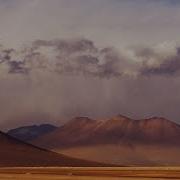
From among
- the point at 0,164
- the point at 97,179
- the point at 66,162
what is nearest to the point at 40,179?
the point at 97,179

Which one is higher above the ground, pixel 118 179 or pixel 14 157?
pixel 14 157

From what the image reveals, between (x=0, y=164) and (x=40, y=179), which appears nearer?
(x=40, y=179)

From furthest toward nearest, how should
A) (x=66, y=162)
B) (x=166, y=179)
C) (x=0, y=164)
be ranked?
(x=66, y=162) → (x=0, y=164) → (x=166, y=179)

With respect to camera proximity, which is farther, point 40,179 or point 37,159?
point 37,159

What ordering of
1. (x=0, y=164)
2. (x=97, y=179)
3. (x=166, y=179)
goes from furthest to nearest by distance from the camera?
(x=0, y=164) < (x=97, y=179) < (x=166, y=179)

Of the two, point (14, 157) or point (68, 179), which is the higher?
point (14, 157)

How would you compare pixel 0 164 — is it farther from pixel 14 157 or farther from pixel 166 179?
pixel 166 179

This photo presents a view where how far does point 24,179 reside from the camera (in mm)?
65062

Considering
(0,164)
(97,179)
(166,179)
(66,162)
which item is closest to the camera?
(166,179)

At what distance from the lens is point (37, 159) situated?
200 m

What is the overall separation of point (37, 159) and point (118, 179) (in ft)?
448

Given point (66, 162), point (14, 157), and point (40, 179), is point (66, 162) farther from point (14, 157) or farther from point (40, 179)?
point (40, 179)

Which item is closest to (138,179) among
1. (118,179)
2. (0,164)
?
(118,179)

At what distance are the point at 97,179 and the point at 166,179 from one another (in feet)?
25.5
